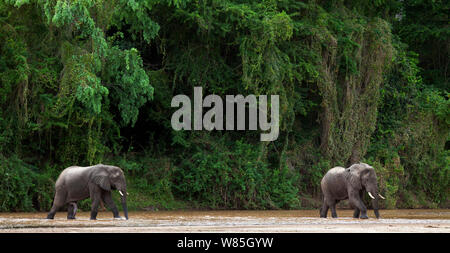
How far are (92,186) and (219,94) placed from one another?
10347 mm

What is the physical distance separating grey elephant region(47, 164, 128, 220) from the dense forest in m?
3.71

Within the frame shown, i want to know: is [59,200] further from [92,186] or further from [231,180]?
[231,180]

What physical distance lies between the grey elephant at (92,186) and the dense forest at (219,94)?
146 inches

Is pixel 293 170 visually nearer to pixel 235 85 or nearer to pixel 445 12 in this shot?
pixel 235 85

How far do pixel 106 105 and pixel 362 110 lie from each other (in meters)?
10.8

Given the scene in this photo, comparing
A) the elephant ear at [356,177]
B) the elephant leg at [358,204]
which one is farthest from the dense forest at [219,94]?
the elephant leg at [358,204]

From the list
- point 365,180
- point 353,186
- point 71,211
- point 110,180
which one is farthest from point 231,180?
point 110,180

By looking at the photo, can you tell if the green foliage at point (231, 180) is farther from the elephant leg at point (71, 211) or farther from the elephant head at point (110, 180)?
the elephant head at point (110, 180)

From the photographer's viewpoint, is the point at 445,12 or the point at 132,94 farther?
the point at 445,12

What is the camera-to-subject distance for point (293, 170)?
99.9ft

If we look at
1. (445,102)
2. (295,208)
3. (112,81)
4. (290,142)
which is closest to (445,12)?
(445,102)

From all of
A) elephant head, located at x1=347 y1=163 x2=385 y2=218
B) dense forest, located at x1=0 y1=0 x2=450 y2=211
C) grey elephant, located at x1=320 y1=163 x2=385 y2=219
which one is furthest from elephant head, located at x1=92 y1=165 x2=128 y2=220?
elephant head, located at x1=347 y1=163 x2=385 y2=218

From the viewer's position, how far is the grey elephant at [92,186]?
19.5 m

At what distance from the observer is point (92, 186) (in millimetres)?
19625
